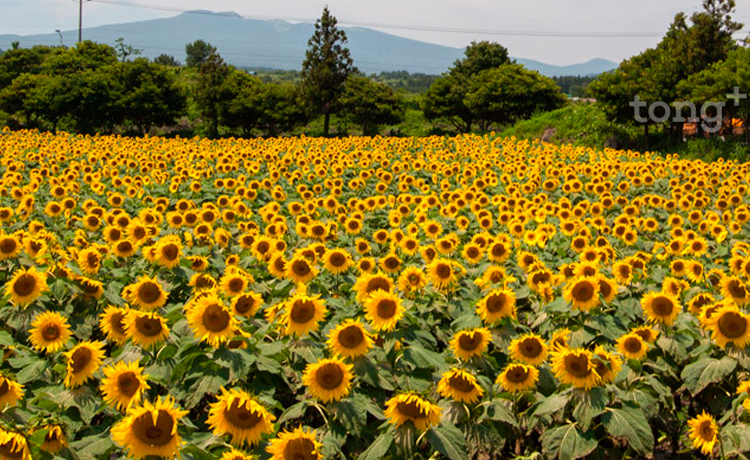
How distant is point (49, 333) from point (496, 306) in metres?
3.12

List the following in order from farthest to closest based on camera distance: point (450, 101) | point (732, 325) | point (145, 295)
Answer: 1. point (450, 101)
2. point (145, 295)
3. point (732, 325)

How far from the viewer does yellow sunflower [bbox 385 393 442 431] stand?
277cm

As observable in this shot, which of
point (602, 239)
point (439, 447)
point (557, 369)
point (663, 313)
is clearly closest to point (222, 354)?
point (439, 447)

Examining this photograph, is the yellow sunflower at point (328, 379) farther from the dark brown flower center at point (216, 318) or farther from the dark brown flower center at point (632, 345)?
the dark brown flower center at point (632, 345)

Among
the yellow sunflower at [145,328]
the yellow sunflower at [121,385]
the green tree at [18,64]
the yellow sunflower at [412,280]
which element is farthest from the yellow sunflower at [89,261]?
the green tree at [18,64]

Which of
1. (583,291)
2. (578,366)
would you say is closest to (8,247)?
(578,366)

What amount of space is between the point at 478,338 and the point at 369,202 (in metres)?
5.65

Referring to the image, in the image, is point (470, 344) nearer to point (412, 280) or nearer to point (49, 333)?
point (412, 280)

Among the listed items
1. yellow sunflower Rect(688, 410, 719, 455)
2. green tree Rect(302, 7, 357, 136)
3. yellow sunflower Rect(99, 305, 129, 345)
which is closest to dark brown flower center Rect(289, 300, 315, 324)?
yellow sunflower Rect(99, 305, 129, 345)

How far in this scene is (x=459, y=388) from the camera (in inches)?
126

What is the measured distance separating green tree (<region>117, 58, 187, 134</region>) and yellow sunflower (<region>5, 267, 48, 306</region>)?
127 feet

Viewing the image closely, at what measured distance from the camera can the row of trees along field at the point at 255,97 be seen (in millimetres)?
38906

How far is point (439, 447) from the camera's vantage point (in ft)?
9.37

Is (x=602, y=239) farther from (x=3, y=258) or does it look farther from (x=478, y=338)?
(x=3, y=258)
